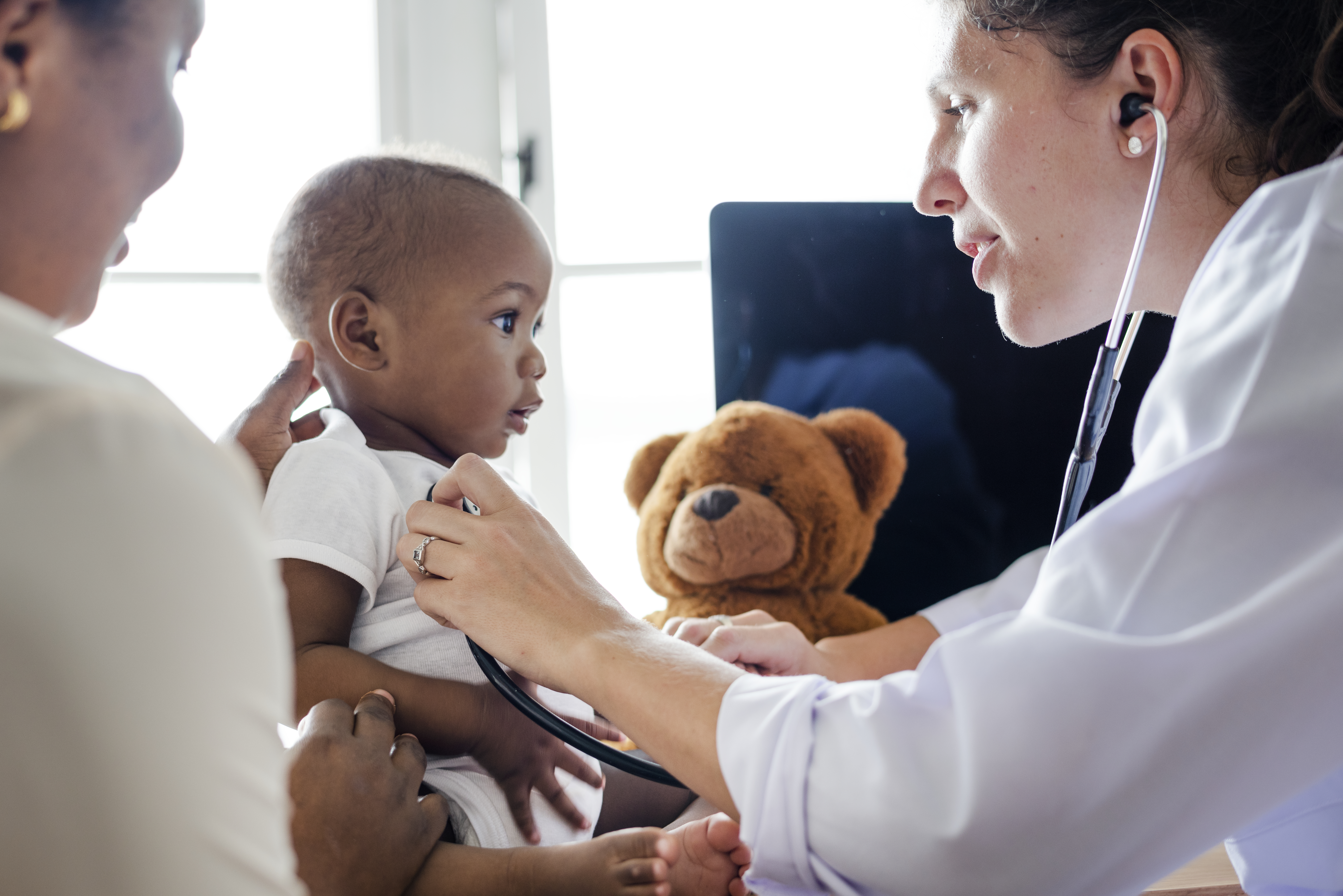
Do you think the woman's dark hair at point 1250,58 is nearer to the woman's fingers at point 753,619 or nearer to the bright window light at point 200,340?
the woman's fingers at point 753,619

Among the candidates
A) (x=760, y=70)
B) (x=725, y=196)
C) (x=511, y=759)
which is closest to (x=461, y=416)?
(x=511, y=759)

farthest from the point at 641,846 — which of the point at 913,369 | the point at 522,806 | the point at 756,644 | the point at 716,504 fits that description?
the point at 913,369

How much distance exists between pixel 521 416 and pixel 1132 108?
0.72 m

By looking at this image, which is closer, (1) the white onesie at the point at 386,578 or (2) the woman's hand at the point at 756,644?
(1) the white onesie at the point at 386,578

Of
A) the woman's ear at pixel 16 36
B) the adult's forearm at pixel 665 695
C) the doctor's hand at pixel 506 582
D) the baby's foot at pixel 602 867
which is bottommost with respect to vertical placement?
the baby's foot at pixel 602 867

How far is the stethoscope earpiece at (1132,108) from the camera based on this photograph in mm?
743

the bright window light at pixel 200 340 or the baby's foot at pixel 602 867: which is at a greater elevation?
the bright window light at pixel 200 340

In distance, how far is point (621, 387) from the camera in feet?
5.17

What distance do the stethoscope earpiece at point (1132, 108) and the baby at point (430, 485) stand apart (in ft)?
2.04

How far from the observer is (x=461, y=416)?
107 cm

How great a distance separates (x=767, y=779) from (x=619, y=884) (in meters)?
0.24

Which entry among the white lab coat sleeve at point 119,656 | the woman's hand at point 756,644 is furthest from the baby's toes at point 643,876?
the white lab coat sleeve at point 119,656

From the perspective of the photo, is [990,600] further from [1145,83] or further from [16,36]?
[16,36]

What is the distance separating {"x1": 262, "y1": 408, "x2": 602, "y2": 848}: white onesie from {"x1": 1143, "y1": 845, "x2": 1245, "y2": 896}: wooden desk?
573mm
